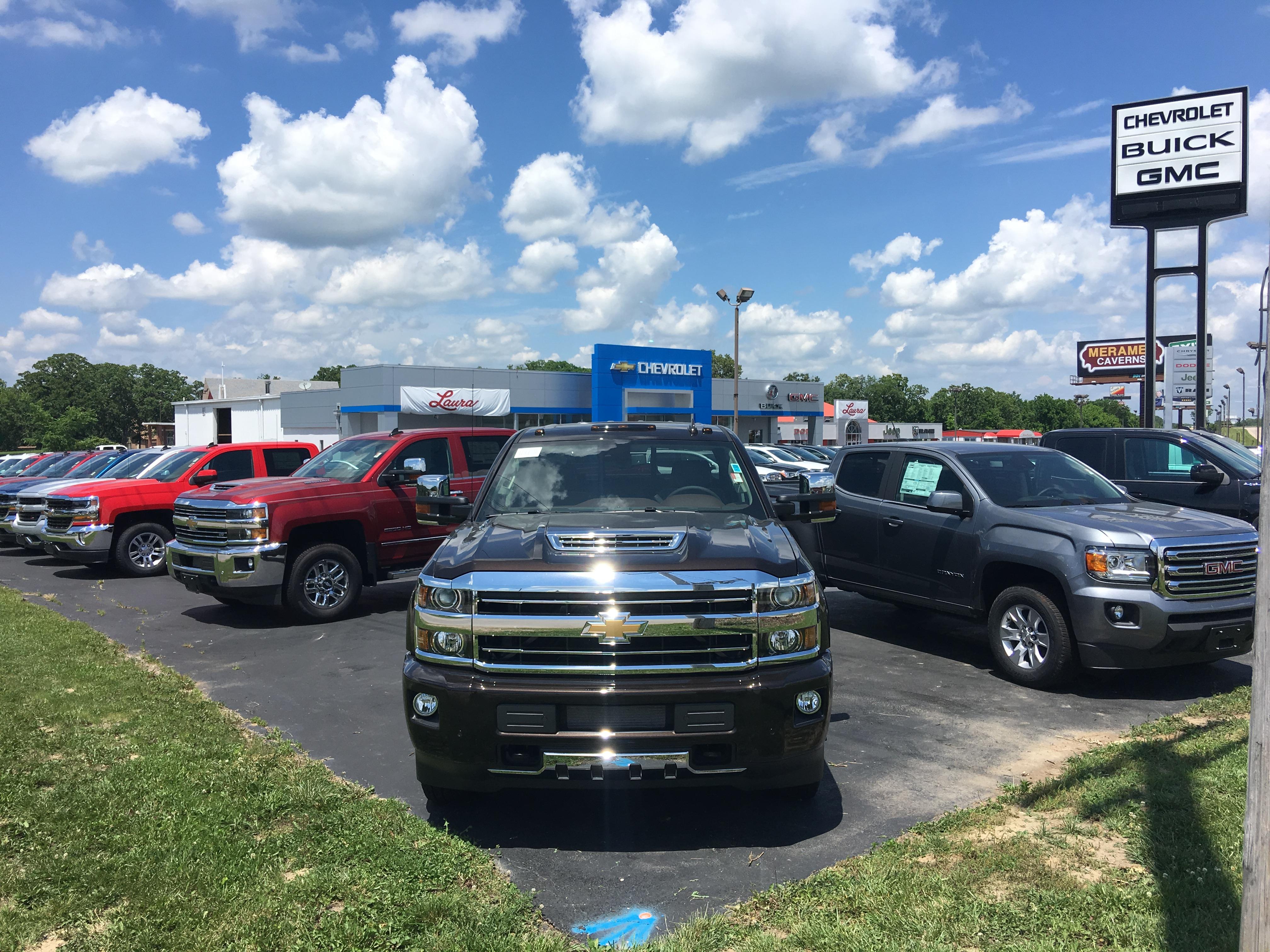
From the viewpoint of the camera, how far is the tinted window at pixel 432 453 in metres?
10.1

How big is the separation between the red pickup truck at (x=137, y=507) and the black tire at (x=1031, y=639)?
9881 mm

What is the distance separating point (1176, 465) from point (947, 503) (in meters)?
5.31

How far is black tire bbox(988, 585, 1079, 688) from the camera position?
21.0 feet

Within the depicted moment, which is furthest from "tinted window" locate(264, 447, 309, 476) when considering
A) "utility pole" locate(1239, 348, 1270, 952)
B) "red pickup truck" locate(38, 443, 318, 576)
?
"utility pole" locate(1239, 348, 1270, 952)

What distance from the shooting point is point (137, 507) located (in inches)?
513

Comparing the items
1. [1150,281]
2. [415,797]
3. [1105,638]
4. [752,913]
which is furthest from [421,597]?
[1150,281]

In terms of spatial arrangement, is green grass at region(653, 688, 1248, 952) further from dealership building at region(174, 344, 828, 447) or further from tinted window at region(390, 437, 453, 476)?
dealership building at region(174, 344, 828, 447)

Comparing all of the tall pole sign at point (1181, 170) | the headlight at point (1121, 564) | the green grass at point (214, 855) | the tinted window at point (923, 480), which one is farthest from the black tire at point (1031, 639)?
the tall pole sign at point (1181, 170)

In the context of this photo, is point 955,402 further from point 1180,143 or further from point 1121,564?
point 1121,564

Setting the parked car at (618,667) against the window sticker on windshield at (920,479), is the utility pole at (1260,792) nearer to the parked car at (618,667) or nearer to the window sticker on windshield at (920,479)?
the parked car at (618,667)

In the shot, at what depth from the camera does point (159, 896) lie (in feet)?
10.8

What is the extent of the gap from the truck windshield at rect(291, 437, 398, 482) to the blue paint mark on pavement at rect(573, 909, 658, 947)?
7163mm

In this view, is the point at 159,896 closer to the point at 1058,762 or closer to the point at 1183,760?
the point at 1058,762

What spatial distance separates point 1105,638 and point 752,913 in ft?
13.4
